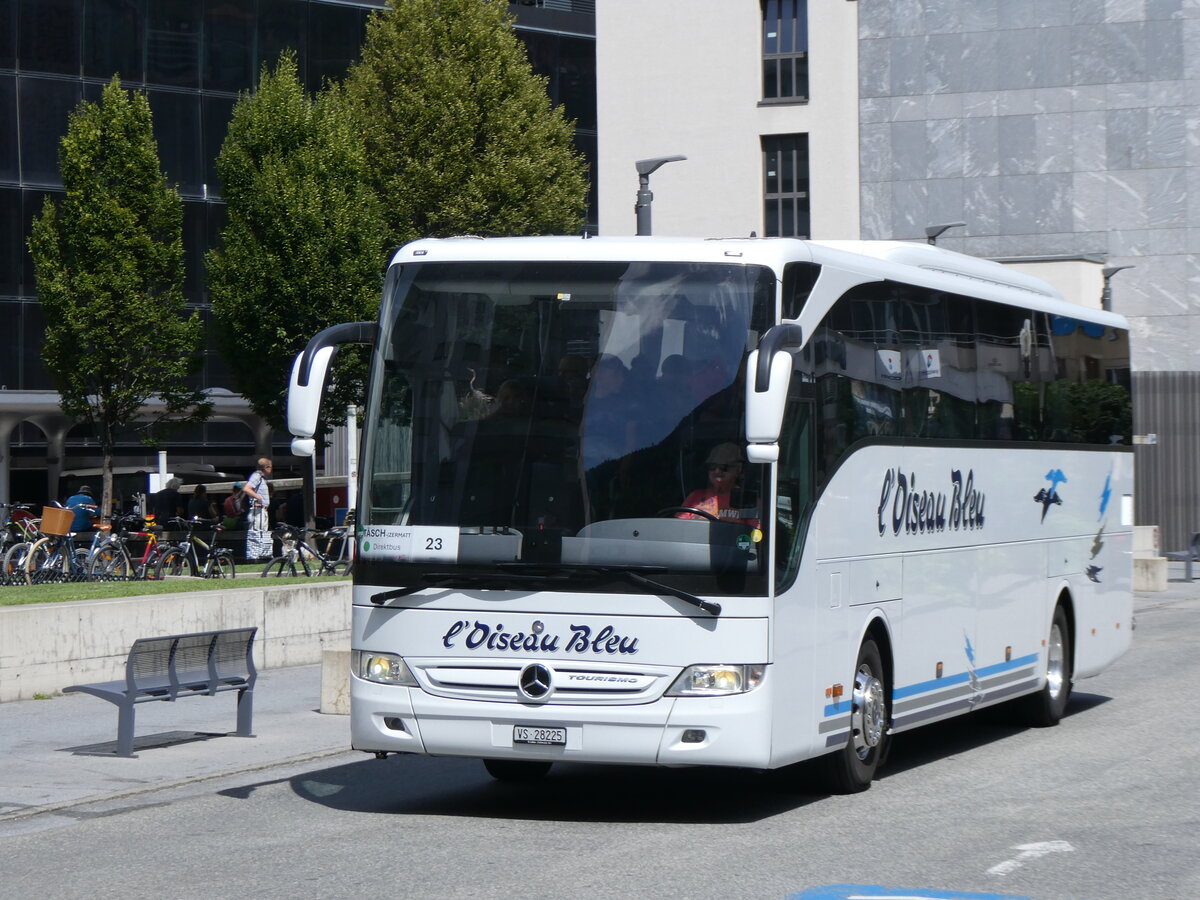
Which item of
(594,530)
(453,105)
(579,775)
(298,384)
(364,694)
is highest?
(453,105)

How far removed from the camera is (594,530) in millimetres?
9398

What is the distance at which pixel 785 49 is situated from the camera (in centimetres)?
4997

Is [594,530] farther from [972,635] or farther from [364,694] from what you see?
[972,635]

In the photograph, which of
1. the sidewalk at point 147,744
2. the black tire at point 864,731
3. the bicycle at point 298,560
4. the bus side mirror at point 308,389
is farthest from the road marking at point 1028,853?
the bicycle at point 298,560

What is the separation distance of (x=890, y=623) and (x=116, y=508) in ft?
99.3

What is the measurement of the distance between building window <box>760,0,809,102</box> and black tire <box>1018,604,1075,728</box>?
36677 mm

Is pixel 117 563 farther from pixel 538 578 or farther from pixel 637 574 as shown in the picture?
pixel 637 574

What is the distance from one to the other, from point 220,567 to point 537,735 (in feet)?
59.9

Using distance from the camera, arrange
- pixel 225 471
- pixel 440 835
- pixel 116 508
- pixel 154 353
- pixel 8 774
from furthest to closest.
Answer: pixel 225 471, pixel 116 508, pixel 154 353, pixel 8 774, pixel 440 835

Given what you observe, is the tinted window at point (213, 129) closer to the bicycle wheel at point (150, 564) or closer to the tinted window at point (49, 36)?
the tinted window at point (49, 36)

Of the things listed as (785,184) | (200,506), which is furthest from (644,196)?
(785,184)

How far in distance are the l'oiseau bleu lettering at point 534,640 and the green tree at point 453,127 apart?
86.9 feet

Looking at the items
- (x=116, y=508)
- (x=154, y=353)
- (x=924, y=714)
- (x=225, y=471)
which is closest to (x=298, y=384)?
(x=924, y=714)

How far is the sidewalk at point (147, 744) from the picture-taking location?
11.5 m
